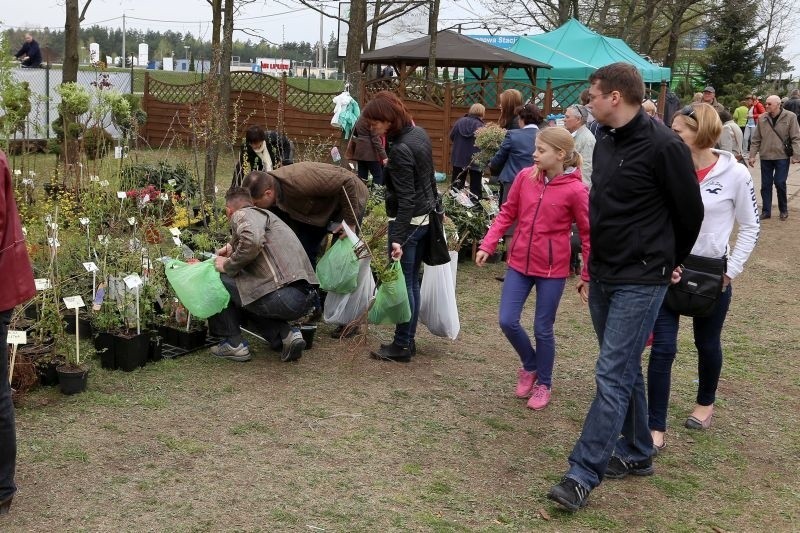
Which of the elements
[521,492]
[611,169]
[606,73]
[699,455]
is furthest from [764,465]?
[606,73]

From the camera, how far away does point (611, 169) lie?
3.47 m

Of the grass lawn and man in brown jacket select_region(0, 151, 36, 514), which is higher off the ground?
man in brown jacket select_region(0, 151, 36, 514)

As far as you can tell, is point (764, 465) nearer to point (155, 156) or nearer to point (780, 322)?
point (780, 322)

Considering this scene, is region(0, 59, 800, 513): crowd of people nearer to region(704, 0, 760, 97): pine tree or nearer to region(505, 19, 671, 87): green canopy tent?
region(505, 19, 671, 87): green canopy tent

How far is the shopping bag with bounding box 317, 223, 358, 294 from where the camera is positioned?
566 cm

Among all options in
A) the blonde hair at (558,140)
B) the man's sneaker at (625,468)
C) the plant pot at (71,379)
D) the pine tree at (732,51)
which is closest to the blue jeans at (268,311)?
the plant pot at (71,379)

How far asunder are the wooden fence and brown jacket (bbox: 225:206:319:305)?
9.90m

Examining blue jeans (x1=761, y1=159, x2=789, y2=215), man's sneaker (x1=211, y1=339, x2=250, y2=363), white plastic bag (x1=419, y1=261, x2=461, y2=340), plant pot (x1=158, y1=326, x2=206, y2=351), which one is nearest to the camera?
man's sneaker (x1=211, y1=339, x2=250, y2=363)

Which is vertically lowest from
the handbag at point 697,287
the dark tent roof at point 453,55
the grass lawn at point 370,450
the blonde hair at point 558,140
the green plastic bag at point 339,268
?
the grass lawn at point 370,450

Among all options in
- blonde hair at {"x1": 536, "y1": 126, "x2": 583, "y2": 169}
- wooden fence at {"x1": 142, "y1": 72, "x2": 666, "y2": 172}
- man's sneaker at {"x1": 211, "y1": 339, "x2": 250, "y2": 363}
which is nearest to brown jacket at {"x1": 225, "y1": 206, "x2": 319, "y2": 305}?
man's sneaker at {"x1": 211, "y1": 339, "x2": 250, "y2": 363}

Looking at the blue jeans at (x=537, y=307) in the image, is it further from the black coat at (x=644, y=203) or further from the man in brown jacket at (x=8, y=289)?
the man in brown jacket at (x=8, y=289)

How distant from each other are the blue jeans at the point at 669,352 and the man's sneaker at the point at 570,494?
0.84 metres

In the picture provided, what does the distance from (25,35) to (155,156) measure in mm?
7427

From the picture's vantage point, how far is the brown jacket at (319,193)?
18.7ft
